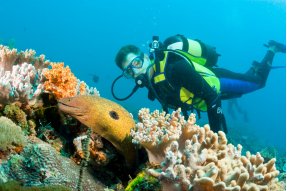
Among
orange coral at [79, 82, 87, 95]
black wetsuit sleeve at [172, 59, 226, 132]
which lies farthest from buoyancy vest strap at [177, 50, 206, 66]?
orange coral at [79, 82, 87, 95]

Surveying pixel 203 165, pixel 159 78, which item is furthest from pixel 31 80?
pixel 203 165

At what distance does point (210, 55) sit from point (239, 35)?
142468mm

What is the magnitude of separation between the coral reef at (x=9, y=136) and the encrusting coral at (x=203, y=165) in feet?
4.13

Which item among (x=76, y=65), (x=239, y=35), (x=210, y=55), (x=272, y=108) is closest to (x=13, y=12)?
(x=76, y=65)

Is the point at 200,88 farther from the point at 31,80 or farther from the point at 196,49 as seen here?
the point at 31,80

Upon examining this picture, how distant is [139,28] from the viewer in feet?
502

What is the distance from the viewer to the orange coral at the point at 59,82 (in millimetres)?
3744

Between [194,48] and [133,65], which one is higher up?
[194,48]

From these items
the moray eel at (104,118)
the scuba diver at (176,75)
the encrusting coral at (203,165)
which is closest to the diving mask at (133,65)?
the scuba diver at (176,75)

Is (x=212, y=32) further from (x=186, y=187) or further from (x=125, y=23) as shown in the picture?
(x=186, y=187)

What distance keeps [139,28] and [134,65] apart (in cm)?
15176

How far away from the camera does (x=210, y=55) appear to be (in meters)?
6.34

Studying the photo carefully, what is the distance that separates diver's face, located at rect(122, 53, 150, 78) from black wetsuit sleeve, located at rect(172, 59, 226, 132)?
60 centimetres

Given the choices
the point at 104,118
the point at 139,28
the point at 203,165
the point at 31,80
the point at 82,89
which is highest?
the point at 139,28
